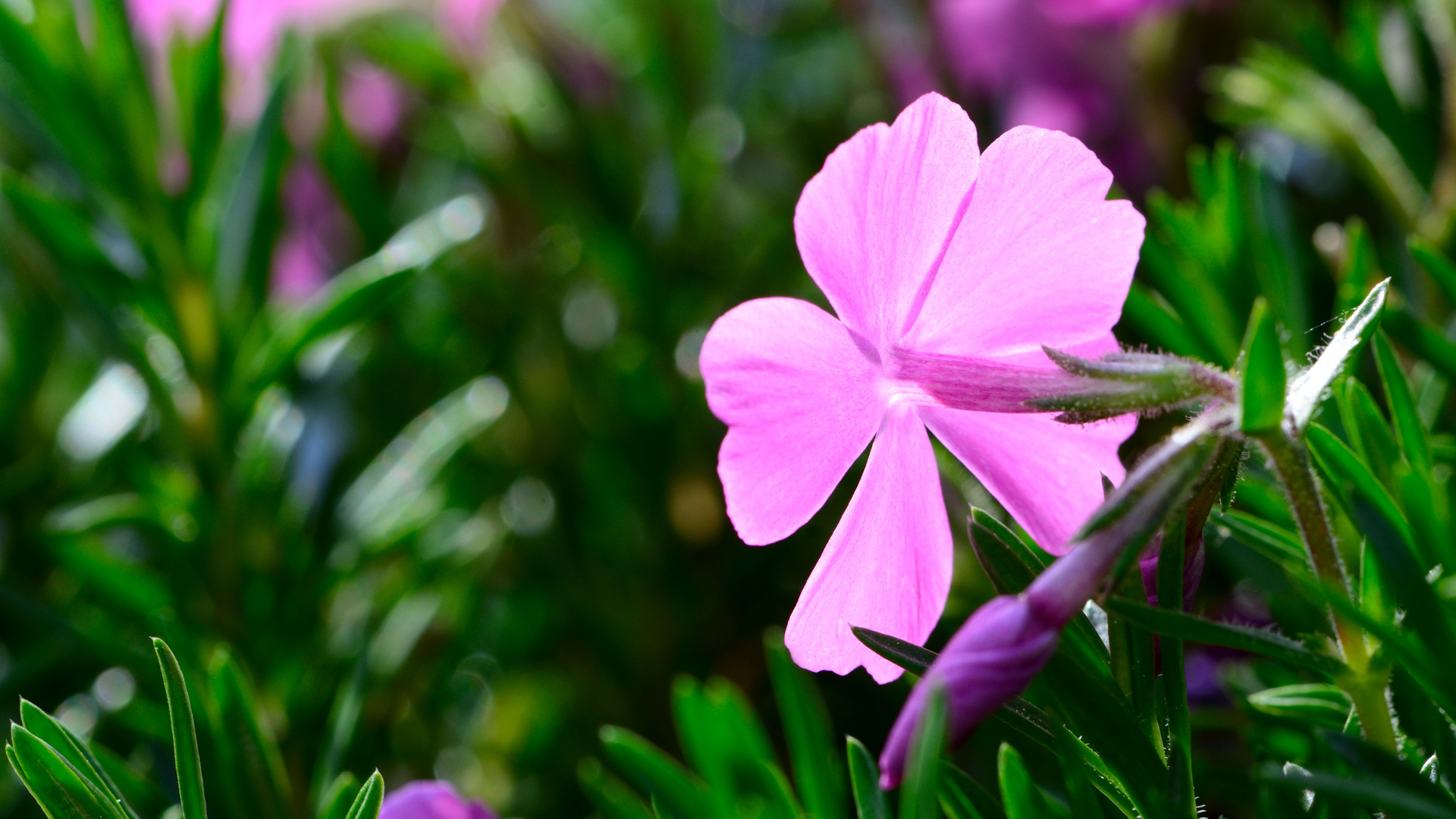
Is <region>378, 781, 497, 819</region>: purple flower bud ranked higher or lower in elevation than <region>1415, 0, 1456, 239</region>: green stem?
lower

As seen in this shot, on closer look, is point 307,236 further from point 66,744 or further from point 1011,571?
point 1011,571

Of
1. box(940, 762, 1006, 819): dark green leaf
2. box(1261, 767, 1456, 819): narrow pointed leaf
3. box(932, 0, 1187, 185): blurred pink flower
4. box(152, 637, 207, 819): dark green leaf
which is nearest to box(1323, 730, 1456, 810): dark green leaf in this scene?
box(1261, 767, 1456, 819): narrow pointed leaf

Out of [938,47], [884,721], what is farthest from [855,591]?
[938,47]

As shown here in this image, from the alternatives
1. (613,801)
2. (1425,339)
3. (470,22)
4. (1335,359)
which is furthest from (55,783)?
(470,22)

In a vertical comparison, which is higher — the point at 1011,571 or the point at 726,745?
the point at 1011,571

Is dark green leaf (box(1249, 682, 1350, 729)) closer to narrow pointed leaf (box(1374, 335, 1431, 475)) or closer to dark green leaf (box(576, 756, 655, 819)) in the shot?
narrow pointed leaf (box(1374, 335, 1431, 475))

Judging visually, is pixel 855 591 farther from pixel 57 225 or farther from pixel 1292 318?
pixel 57 225
